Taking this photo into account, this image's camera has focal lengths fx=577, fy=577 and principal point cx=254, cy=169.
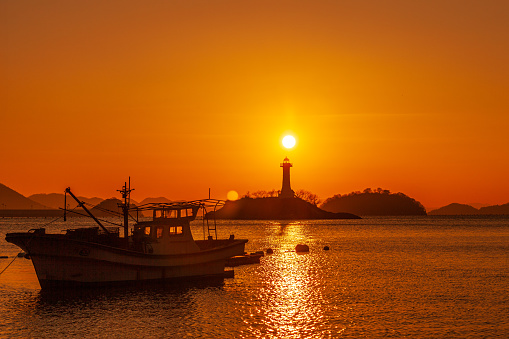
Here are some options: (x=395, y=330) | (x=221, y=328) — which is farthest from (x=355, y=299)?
(x=221, y=328)

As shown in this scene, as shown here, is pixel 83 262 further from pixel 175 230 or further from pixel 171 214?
pixel 171 214

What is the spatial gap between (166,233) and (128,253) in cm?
383

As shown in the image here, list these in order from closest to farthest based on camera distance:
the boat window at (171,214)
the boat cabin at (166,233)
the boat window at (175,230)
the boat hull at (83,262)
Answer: the boat hull at (83,262) → the boat cabin at (166,233) → the boat window at (175,230) → the boat window at (171,214)

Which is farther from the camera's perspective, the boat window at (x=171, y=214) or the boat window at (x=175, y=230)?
the boat window at (x=171, y=214)

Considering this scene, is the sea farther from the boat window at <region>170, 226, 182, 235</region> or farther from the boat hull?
the boat window at <region>170, 226, 182, 235</region>

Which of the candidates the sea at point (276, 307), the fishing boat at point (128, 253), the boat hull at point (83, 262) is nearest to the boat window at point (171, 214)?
the fishing boat at point (128, 253)

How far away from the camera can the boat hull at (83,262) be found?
42.6 meters

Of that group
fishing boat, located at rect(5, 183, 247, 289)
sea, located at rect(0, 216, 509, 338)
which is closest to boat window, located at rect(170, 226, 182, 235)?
fishing boat, located at rect(5, 183, 247, 289)

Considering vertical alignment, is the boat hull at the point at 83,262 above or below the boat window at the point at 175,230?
below

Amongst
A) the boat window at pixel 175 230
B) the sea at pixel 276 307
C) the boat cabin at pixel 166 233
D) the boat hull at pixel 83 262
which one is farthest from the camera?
the boat window at pixel 175 230

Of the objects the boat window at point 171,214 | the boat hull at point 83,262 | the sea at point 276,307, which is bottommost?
the sea at point 276,307

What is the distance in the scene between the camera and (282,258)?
8044cm

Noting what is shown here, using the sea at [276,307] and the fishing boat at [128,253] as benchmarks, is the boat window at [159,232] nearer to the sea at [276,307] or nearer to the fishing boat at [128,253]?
the fishing boat at [128,253]

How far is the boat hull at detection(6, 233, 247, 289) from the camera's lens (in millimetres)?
42594
